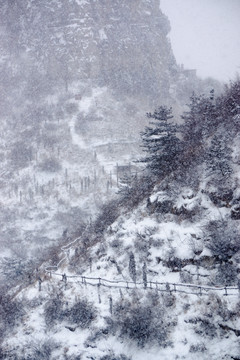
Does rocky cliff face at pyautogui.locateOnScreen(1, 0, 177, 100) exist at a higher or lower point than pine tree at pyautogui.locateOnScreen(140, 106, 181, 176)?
higher

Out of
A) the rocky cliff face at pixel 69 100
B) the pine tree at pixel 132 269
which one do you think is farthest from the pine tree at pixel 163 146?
the rocky cliff face at pixel 69 100

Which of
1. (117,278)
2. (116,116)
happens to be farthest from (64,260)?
(116,116)

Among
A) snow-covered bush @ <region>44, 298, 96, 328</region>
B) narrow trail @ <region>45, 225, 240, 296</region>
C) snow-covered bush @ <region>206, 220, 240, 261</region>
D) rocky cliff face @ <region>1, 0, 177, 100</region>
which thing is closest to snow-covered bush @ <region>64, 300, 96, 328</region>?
snow-covered bush @ <region>44, 298, 96, 328</region>

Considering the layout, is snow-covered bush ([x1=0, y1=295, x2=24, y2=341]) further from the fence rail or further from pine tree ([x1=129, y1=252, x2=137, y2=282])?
pine tree ([x1=129, y1=252, x2=137, y2=282])

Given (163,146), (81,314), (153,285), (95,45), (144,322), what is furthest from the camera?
(95,45)

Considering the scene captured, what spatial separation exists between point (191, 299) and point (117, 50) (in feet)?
352

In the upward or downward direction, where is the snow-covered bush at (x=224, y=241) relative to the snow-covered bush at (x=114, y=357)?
upward

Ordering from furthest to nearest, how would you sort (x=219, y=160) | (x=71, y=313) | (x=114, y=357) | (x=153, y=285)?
(x=219, y=160) → (x=71, y=313) → (x=153, y=285) → (x=114, y=357)

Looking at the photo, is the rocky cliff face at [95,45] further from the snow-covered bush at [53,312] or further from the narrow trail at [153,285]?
the snow-covered bush at [53,312]

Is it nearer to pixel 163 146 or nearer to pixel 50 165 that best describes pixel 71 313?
pixel 163 146

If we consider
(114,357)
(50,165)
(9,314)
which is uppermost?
(50,165)

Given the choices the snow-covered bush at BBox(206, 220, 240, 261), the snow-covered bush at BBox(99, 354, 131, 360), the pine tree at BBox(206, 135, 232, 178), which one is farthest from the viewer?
the pine tree at BBox(206, 135, 232, 178)

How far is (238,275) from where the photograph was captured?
13.6 m

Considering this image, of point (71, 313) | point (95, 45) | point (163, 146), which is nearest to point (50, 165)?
point (95, 45)
